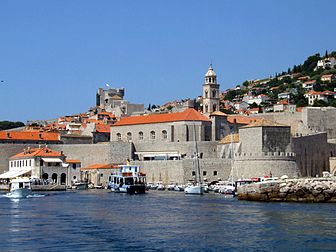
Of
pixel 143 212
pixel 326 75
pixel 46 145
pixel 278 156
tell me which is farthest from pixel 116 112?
pixel 143 212

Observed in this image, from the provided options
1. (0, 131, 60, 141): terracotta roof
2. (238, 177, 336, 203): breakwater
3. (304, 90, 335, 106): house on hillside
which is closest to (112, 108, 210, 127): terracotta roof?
(0, 131, 60, 141): terracotta roof

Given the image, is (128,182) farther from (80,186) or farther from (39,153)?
(39,153)

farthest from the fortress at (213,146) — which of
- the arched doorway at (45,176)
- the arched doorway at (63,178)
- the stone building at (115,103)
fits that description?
the stone building at (115,103)

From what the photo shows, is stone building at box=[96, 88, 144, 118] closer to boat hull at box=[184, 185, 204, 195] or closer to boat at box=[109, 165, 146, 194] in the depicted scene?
boat at box=[109, 165, 146, 194]

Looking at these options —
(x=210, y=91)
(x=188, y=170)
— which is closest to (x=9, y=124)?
(x=210, y=91)

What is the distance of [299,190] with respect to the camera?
30.7m

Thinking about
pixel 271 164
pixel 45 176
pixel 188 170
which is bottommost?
pixel 45 176

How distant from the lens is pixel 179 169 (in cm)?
4616

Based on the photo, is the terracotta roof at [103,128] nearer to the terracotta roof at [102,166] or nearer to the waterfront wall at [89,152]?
the waterfront wall at [89,152]

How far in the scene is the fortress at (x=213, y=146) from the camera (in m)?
41.8

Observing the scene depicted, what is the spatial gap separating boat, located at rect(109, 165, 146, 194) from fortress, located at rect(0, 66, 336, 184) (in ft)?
13.9

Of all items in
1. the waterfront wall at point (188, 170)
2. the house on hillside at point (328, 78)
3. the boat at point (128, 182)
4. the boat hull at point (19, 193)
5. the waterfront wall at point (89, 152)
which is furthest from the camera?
the house on hillside at point (328, 78)

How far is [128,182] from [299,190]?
1367cm

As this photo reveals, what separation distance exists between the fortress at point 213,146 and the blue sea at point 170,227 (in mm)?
12728
